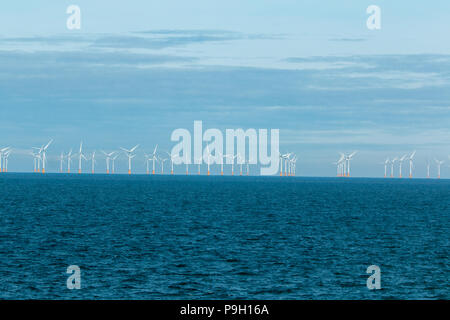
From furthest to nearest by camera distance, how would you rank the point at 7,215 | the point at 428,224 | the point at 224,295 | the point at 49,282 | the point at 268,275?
the point at 7,215, the point at 428,224, the point at 268,275, the point at 49,282, the point at 224,295

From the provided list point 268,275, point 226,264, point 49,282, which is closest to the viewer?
point 49,282

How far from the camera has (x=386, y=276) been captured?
5141cm

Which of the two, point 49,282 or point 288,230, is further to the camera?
point 288,230

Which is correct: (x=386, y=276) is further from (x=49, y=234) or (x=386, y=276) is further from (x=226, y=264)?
(x=49, y=234)

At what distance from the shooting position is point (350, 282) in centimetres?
4862
